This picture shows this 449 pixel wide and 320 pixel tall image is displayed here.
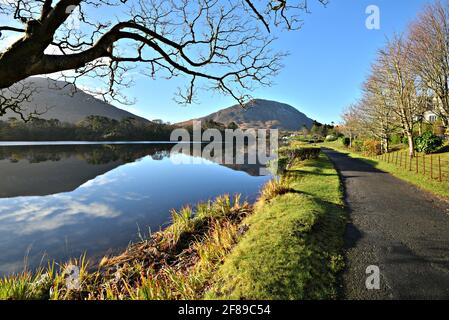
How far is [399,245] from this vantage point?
5.55 metres

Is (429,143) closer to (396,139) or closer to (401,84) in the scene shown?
(401,84)

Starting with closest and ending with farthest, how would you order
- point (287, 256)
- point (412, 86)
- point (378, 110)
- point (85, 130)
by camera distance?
1. point (287, 256)
2. point (412, 86)
3. point (378, 110)
4. point (85, 130)

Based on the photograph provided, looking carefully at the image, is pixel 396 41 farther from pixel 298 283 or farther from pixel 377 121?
pixel 298 283

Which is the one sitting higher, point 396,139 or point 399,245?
point 396,139

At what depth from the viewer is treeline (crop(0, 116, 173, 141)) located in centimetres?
7325

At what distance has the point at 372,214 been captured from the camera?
7.85 meters

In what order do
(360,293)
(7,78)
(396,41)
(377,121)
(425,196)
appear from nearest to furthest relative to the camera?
(7,78)
(360,293)
(425,196)
(396,41)
(377,121)

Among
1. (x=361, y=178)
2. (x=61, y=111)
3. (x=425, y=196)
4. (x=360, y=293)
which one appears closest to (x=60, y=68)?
(x=360, y=293)

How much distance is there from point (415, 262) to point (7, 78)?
801cm

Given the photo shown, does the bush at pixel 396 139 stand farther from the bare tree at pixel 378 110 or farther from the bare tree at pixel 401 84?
the bare tree at pixel 401 84

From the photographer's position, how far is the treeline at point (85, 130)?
7325cm

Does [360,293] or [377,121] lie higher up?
[377,121]

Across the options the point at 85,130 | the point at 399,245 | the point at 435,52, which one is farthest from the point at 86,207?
the point at 85,130

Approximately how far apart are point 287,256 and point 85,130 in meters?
96.5
